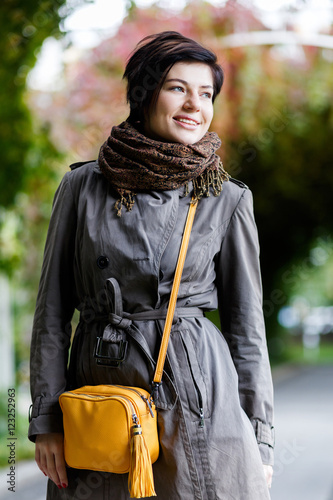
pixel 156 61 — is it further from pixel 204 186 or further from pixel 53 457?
pixel 53 457

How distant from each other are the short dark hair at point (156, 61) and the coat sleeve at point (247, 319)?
394mm

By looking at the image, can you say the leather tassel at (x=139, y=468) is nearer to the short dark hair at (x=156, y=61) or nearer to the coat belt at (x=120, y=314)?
the coat belt at (x=120, y=314)

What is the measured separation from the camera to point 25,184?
717 centimetres

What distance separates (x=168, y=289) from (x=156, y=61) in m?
0.64

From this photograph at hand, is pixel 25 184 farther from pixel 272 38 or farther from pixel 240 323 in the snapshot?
pixel 240 323

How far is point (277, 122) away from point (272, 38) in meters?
3.66

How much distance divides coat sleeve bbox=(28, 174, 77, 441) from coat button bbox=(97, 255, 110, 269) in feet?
0.54

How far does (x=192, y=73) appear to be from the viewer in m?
1.89

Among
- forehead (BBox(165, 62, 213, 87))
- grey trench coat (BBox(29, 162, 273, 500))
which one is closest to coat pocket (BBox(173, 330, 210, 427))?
grey trench coat (BBox(29, 162, 273, 500))

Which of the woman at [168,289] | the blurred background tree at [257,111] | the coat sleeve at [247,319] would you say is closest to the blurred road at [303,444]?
the blurred background tree at [257,111]

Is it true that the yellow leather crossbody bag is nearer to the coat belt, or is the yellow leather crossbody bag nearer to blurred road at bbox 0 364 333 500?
the coat belt

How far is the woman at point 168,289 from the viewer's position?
1743 millimetres

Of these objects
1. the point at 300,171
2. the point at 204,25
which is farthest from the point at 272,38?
the point at 300,171

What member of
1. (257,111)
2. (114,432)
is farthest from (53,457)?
(257,111)
